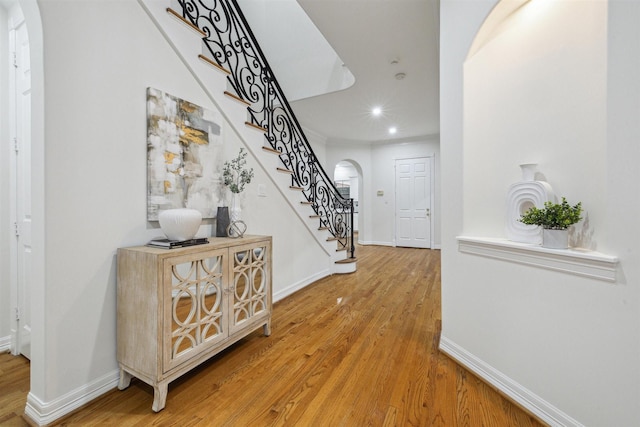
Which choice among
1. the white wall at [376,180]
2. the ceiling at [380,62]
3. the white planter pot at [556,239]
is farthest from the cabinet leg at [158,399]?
the white wall at [376,180]

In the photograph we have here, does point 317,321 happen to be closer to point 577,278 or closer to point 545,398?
point 545,398

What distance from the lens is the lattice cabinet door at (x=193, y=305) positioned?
1421 millimetres

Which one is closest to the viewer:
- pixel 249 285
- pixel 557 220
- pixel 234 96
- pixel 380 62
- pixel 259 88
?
pixel 557 220

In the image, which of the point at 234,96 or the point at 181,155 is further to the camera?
the point at 234,96

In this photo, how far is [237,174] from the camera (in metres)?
2.42

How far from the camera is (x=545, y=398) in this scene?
1.33 metres

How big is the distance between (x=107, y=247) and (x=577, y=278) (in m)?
2.43

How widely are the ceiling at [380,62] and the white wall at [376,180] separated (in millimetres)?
1199

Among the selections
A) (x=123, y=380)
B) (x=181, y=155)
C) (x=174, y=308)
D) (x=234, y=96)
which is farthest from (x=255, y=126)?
(x=123, y=380)

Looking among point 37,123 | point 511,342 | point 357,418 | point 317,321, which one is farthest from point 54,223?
point 511,342

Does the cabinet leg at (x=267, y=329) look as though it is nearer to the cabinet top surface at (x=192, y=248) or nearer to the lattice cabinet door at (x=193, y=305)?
the lattice cabinet door at (x=193, y=305)

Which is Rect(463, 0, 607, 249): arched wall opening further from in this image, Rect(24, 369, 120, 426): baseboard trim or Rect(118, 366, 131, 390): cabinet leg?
Rect(24, 369, 120, 426): baseboard trim

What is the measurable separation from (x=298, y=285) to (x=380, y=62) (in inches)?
115

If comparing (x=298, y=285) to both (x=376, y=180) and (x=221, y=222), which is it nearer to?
(x=221, y=222)
